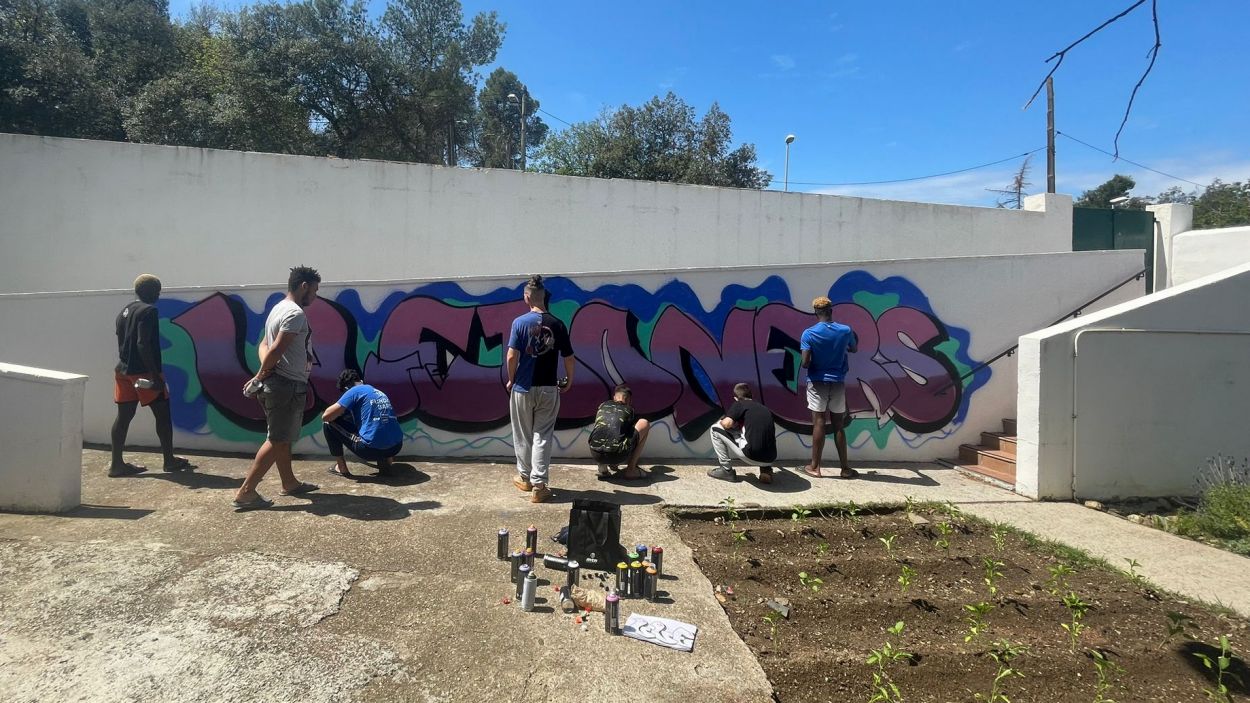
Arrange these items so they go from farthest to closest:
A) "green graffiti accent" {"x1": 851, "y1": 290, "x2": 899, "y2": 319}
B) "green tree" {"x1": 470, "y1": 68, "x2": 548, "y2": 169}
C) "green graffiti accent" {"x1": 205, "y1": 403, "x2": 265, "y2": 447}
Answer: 1. "green tree" {"x1": 470, "y1": 68, "x2": 548, "y2": 169}
2. "green graffiti accent" {"x1": 851, "y1": 290, "x2": 899, "y2": 319}
3. "green graffiti accent" {"x1": 205, "y1": 403, "x2": 265, "y2": 447}

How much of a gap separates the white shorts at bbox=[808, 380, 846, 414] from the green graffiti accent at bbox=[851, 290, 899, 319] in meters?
1.27

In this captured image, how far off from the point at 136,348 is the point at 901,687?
6154mm

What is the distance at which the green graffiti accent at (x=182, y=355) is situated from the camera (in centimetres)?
635

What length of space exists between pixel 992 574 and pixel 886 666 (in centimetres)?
141

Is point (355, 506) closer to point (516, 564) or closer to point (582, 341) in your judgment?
point (516, 564)

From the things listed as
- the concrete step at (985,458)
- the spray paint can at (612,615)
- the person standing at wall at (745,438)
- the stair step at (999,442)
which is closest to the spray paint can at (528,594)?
the spray paint can at (612,615)

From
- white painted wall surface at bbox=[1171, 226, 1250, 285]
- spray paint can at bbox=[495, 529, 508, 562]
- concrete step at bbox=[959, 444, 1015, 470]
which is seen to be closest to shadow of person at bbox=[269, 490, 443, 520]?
spray paint can at bbox=[495, 529, 508, 562]

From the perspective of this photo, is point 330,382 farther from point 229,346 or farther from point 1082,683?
point 1082,683

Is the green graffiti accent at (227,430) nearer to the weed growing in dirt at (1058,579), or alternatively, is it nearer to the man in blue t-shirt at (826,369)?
the man in blue t-shirt at (826,369)

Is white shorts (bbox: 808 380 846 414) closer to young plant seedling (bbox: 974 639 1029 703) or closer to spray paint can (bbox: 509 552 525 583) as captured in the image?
young plant seedling (bbox: 974 639 1029 703)

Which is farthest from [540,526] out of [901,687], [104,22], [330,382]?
[104,22]

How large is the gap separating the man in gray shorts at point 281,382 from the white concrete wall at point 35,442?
1166 mm

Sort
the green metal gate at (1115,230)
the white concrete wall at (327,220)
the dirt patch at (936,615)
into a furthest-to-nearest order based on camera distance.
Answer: the green metal gate at (1115,230), the white concrete wall at (327,220), the dirt patch at (936,615)

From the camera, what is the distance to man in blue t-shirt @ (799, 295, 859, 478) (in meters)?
5.71
